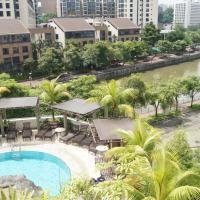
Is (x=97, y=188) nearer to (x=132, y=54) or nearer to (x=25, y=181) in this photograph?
(x=25, y=181)

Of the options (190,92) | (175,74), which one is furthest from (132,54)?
(190,92)

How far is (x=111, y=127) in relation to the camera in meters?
20.8

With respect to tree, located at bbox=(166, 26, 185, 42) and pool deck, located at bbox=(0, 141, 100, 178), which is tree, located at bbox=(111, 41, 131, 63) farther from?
pool deck, located at bbox=(0, 141, 100, 178)

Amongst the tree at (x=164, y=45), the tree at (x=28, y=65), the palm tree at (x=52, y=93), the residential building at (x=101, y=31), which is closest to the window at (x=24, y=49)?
the tree at (x=28, y=65)

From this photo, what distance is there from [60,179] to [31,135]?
607 cm

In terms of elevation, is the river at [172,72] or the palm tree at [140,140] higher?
the palm tree at [140,140]

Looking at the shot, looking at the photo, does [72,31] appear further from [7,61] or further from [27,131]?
[27,131]

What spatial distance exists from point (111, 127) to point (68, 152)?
4.06 meters

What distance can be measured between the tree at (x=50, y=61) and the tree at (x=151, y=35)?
115 feet

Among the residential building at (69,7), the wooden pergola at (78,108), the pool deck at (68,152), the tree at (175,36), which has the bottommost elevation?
the pool deck at (68,152)

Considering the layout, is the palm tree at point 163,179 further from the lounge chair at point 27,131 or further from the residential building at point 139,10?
the residential building at point 139,10

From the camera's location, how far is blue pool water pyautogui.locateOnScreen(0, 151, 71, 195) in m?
20.4

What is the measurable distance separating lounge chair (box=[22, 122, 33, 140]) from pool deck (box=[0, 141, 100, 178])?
1.83ft

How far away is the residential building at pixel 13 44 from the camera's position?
58312 millimetres
